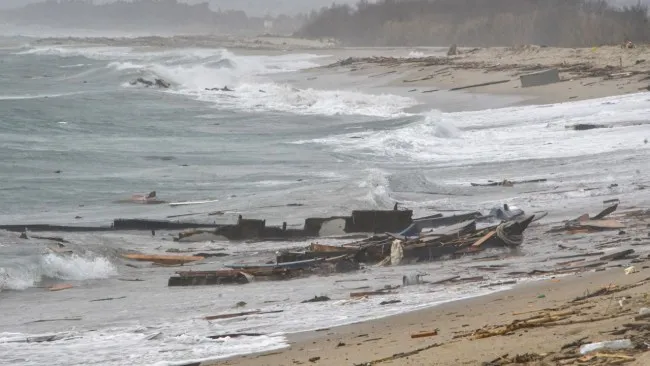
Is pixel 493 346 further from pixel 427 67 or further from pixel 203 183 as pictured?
pixel 427 67

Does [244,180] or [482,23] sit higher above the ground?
[482,23]

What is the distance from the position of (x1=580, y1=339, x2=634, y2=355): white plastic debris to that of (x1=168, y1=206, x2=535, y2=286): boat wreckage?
260 inches

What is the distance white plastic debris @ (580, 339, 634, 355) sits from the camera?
232 inches

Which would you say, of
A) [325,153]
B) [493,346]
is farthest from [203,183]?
[493,346]

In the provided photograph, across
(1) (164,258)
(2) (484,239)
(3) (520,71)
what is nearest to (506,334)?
(2) (484,239)

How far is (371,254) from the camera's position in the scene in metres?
13.1

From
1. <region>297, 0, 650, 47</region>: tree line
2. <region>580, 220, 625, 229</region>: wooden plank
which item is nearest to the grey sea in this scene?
<region>580, 220, 625, 229</region>: wooden plank

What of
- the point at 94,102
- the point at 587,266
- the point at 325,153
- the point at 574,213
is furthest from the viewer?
the point at 94,102

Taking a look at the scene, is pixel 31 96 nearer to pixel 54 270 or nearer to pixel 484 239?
pixel 54 270

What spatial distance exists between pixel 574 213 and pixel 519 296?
6.58 m

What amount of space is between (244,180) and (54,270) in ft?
30.3

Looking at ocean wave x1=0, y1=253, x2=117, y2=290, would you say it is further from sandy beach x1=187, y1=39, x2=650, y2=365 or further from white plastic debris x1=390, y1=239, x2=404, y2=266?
sandy beach x1=187, y1=39, x2=650, y2=365

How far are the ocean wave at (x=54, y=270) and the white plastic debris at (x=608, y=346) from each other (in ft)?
27.1

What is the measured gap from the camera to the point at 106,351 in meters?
8.85
